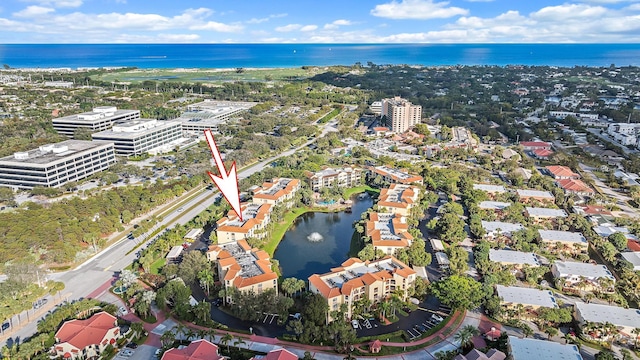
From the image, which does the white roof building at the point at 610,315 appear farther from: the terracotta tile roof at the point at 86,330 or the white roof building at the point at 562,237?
the terracotta tile roof at the point at 86,330

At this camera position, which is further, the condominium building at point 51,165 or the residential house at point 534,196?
the condominium building at point 51,165

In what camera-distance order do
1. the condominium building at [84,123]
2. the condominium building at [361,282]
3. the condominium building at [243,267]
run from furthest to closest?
the condominium building at [84,123] → the condominium building at [243,267] → the condominium building at [361,282]

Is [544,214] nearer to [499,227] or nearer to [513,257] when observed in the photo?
[499,227]

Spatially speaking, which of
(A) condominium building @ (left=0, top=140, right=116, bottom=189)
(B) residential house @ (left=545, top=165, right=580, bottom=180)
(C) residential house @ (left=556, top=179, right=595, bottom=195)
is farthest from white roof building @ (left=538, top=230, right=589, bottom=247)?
(A) condominium building @ (left=0, top=140, right=116, bottom=189)

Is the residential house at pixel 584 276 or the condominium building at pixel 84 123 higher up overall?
the condominium building at pixel 84 123

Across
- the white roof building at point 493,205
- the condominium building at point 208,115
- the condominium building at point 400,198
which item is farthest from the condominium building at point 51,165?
the white roof building at point 493,205

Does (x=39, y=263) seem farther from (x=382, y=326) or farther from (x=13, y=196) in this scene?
(x=382, y=326)
